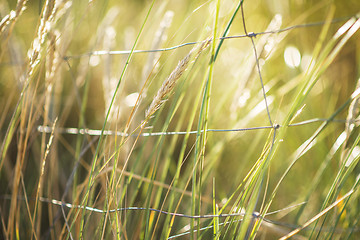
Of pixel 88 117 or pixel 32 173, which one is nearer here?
pixel 32 173

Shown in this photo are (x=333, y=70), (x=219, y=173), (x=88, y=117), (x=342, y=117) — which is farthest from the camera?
(x=88, y=117)

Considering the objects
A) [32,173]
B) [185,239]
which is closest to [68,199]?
[32,173]

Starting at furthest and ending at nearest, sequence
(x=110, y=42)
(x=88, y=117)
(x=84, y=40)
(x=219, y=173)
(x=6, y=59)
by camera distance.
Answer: (x=84, y=40) < (x=6, y=59) < (x=88, y=117) < (x=219, y=173) < (x=110, y=42)

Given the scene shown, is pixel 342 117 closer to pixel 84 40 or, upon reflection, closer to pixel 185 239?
pixel 185 239

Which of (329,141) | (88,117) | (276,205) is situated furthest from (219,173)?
(88,117)

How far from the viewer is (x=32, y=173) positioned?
112 centimetres

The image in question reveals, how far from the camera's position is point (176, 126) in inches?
51.7

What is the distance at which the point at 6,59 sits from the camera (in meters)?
1.59

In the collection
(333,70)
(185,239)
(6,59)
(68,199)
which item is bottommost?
(185,239)

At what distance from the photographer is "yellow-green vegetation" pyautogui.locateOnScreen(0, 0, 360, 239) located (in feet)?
2.09

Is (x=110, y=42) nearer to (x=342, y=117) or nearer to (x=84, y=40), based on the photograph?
(x=342, y=117)

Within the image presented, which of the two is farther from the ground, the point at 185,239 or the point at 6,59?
the point at 6,59

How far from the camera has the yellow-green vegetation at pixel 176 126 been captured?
25.1 inches

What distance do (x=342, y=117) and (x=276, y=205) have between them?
323 mm
